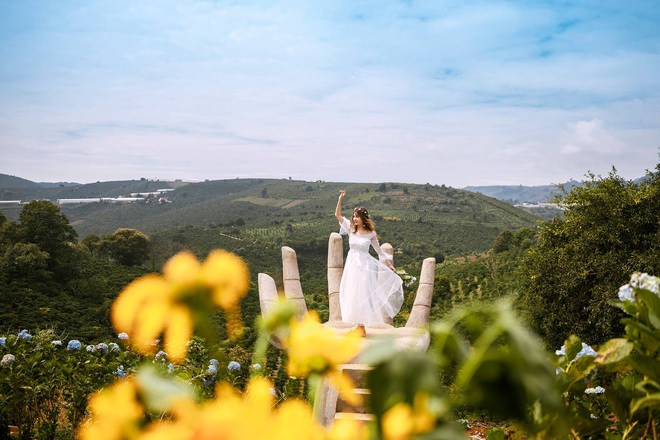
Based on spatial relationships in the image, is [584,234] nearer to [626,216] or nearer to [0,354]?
[626,216]

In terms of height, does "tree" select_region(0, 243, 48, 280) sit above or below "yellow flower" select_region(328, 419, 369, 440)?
below

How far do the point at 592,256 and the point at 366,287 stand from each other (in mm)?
6621

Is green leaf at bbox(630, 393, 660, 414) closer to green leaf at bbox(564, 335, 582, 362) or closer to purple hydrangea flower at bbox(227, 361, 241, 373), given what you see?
green leaf at bbox(564, 335, 582, 362)

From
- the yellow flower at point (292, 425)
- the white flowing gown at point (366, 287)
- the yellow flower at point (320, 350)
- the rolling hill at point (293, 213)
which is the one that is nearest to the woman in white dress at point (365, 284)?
the white flowing gown at point (366, 287)

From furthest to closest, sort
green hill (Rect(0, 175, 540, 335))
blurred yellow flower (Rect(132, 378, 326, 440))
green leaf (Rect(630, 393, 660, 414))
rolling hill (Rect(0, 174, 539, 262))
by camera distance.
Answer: rolling hill (Rect(0, 174, 539, 262)), green hill (Rect(0, 175, 540, 335)), green leaf (Rect(630, 393, 660, 414)), blurred yellow flower (Rect(132, 378, 326, 440))

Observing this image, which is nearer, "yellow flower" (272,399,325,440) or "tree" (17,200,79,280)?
"yellow flower" (272,399,325,440)

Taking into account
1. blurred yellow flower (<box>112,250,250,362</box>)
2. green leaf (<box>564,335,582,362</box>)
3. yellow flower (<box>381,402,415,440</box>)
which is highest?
blurred yellow flower (<box>112,250,250,362</box>)

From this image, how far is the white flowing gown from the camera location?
6805mm

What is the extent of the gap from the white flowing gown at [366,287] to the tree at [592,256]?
529 centimetres

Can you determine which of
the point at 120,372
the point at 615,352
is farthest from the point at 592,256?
the point at 615,352

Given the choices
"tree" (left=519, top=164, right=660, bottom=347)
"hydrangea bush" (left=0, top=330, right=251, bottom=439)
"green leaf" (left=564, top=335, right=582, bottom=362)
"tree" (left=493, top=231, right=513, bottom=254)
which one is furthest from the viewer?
"tree" (left=493, top=231, right=513, bottom=254)

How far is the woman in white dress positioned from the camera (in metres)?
6.80

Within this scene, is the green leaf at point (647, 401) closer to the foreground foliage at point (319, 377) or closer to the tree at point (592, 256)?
the foreground foliage at point (319, 377)

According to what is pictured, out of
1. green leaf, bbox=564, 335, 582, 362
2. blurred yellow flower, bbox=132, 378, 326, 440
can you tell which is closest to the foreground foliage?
blurred yellow flower, bbox=132, 378, 326, 440
